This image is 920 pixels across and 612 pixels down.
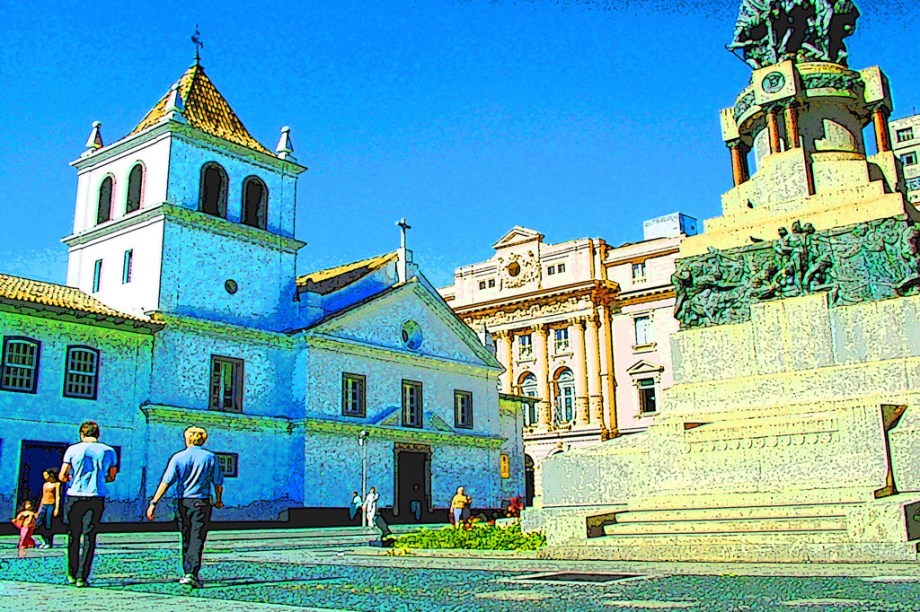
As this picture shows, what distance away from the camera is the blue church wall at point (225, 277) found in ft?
105

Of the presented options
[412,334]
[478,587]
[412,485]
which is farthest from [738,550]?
[412,334]

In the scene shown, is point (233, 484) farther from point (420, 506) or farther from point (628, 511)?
point (628, 511)

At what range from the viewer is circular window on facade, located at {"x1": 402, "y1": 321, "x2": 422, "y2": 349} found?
39.8 meters

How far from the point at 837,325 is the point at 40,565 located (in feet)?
38.8

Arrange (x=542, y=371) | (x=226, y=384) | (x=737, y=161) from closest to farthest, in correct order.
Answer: (x=737, y=161)
(x=226, y=384)
(x=542, y=371)

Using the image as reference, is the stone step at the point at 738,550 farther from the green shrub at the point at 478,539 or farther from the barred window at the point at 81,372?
the barred window at the point at 81,372

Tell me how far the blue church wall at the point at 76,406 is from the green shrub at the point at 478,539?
16485 mm

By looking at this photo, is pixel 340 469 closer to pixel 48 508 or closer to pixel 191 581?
pixel 48 508

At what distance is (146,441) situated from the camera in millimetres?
29703

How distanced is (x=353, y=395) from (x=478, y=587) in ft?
95.7

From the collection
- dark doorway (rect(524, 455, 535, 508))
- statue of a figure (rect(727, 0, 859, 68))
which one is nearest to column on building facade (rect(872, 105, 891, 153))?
statue of a figure (rect(727, 0, 859, 68))

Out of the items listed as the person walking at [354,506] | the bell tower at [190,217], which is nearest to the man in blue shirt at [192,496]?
the bell tower at [190,217]

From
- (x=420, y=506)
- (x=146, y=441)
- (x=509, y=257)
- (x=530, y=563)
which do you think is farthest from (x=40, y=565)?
(x=509, y=257)

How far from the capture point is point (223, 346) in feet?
108
